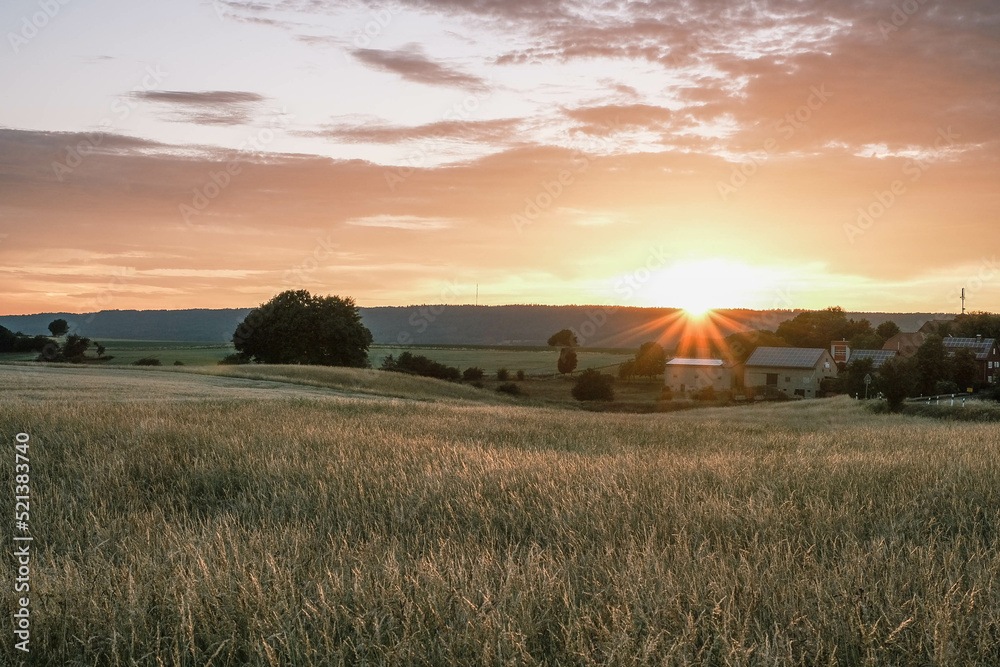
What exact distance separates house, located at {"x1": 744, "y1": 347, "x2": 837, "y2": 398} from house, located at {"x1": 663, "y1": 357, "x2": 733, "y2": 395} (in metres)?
2.51

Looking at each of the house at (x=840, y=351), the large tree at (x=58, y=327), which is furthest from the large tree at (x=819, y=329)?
the large tree at (x=58, y=327)

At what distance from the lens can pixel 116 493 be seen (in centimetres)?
841

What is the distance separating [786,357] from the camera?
285 feet

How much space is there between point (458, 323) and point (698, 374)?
10032cm

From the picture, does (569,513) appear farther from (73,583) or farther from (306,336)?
(306,336)

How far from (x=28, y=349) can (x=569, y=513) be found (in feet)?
306

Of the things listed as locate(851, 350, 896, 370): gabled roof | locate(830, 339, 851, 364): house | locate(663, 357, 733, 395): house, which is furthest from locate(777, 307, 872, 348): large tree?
locate(663, 357, 733, 395): house

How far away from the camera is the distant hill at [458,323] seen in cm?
16212

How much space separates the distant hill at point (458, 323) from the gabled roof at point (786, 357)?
2467 inches

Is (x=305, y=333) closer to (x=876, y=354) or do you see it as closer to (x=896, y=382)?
(x=896, y=382)

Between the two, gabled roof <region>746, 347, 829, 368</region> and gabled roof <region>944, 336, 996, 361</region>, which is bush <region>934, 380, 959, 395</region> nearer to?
gabled roof <region>944, 336, 996, 361</region>

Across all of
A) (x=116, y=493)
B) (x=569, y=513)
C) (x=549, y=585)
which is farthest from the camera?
(x=116, y=493)

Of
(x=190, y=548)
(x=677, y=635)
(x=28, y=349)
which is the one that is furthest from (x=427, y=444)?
(x=28, y=349)

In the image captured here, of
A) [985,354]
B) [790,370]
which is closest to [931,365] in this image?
[985,354]
